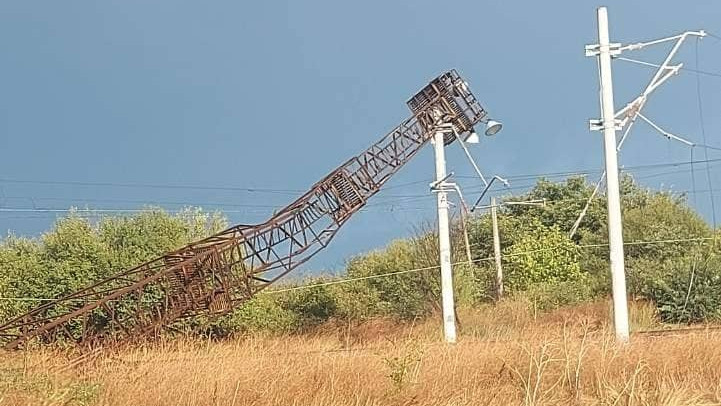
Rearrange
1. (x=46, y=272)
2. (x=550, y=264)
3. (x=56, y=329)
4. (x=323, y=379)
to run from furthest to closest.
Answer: (x=550, y=264)
(x=46, y=272)
(x=56, y=329)
(x=323, y=379)

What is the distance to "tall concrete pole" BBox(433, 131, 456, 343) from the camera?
913 inches

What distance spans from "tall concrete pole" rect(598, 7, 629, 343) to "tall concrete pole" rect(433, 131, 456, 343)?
559cm

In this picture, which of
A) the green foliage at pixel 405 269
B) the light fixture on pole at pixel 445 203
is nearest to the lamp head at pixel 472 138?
the light fixture on pole at pixel 445 203

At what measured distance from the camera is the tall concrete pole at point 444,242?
23188 mm

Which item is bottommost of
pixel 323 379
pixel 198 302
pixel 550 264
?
pixel 323 379

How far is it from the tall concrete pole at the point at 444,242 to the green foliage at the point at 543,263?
53.4 ft

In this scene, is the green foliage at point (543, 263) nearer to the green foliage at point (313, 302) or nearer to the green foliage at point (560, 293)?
the green foliage at point (560, 293)

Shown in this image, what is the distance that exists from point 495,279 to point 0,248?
65.9 ft

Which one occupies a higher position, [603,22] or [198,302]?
[603,22]

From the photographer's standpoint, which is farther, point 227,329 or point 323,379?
point 227,329

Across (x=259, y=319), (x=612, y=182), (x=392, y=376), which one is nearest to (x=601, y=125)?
(x=612, y=182)

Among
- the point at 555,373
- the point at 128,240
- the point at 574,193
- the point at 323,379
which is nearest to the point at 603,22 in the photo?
the point at 555,373

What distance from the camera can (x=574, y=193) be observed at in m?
55.8

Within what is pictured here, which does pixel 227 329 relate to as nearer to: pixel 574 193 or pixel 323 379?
pixel 323 379
